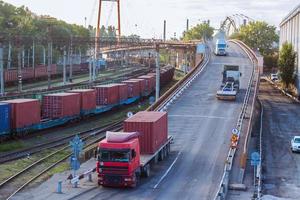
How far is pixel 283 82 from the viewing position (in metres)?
95.8

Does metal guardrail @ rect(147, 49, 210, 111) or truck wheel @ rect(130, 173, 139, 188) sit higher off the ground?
metal guardrail @ rect(147, 49, 210, 111)

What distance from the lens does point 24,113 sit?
43156mm

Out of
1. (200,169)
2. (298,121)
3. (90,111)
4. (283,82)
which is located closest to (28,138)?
(90,111)

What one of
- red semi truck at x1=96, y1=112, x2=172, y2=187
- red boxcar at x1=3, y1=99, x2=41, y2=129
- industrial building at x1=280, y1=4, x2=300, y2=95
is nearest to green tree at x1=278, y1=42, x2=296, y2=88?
industrial building at x1=280, y1=4, x2=300, y2=95

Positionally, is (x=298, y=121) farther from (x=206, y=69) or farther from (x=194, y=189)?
(x=194, y=189)

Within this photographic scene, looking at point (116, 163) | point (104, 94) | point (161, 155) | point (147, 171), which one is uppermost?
point (104, 94)

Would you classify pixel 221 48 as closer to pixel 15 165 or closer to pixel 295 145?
pixel 295 145

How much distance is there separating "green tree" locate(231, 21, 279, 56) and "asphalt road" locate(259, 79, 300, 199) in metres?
103

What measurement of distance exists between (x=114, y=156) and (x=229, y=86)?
3443 centimetres

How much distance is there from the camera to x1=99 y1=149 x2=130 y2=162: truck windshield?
86.7 ft

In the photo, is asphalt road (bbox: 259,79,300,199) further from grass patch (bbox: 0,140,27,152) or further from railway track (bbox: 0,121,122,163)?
grass patch (bbox: 0,140,27,152)

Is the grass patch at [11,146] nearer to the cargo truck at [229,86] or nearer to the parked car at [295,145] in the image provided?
the parked car at [295,145]

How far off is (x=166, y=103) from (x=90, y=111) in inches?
373

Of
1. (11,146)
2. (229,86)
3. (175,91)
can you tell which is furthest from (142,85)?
(11,146)
